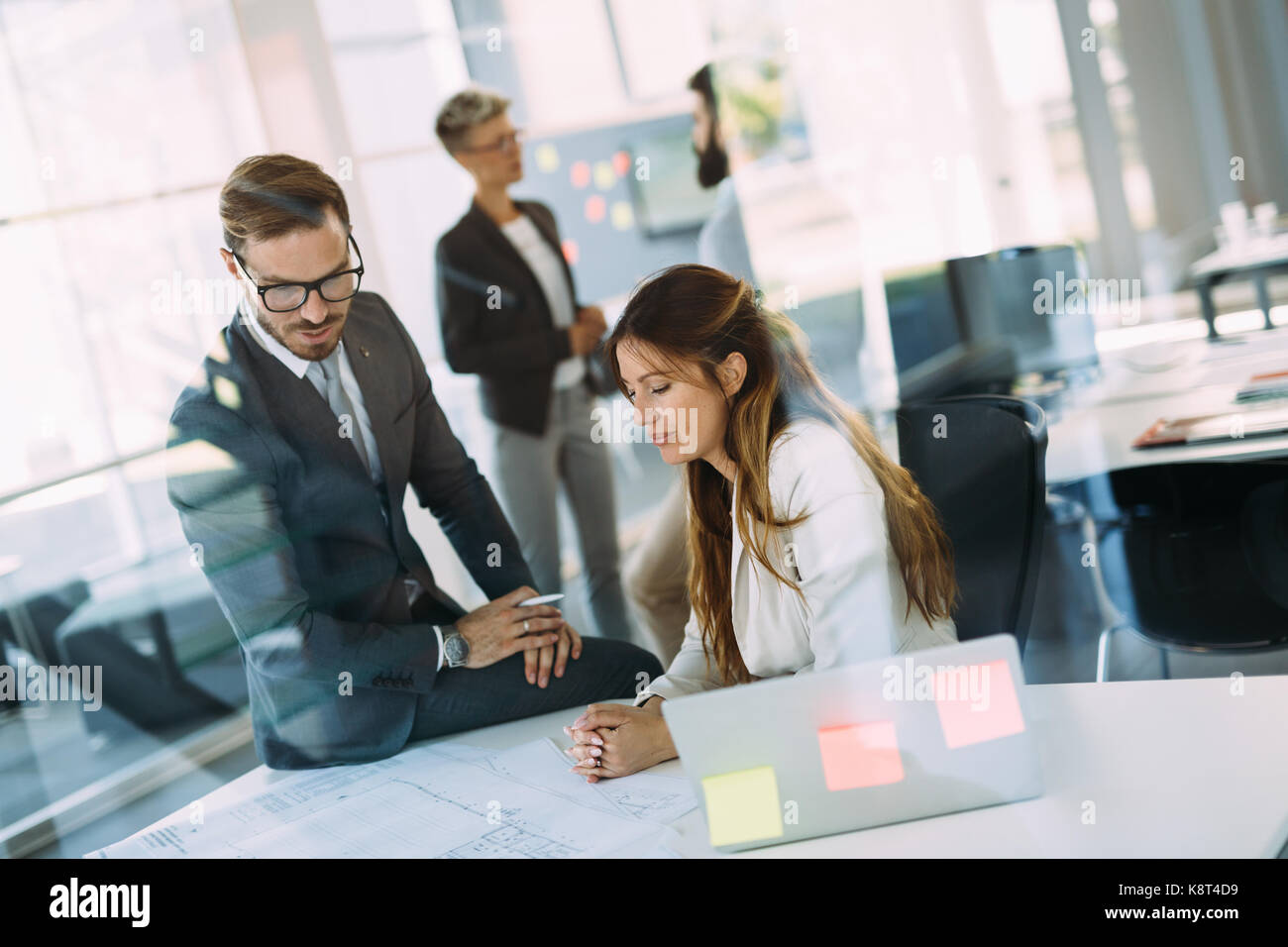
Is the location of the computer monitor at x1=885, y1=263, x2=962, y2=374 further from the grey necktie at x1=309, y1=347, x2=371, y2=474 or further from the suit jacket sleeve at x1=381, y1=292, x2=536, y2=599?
the grey necktie at x1=309, y1=347, x2=371, y2=474

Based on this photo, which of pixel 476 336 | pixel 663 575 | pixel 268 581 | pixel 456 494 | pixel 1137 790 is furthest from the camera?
pixel 476 336

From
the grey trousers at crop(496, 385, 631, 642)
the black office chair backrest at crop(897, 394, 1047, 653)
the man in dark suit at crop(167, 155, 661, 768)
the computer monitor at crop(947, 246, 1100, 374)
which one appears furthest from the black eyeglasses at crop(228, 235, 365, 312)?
the computer monitor at crop(947, 246, 1100, 374)

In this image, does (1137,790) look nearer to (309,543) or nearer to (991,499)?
(991,499)

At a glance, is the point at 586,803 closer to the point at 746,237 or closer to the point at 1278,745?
the point at 1278,745

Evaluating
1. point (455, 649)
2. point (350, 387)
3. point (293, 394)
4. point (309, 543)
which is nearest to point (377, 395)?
point (350, 387)

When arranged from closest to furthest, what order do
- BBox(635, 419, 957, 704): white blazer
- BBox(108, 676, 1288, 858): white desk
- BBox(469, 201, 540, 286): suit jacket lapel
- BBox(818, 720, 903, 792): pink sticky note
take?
BBox(108, 676, 1288, 858): white desk < BBox(818, 720, 903, 792): pink sticky note < BBox(635, 419, 957, 704): white blazer < BBox(469, 201, 540, 286): suit jacket lapel

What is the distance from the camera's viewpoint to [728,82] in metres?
2.44

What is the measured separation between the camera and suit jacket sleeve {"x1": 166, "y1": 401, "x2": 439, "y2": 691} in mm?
1787

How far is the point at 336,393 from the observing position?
1884mm

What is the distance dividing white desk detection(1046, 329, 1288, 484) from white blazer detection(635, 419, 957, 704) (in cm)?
72

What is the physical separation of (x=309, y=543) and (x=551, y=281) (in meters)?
1.03

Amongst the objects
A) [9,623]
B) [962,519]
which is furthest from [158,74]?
[962,519]

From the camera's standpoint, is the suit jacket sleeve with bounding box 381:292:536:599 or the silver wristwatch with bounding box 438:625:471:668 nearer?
the silver wristwatch with bounding box 438:625:471:668
